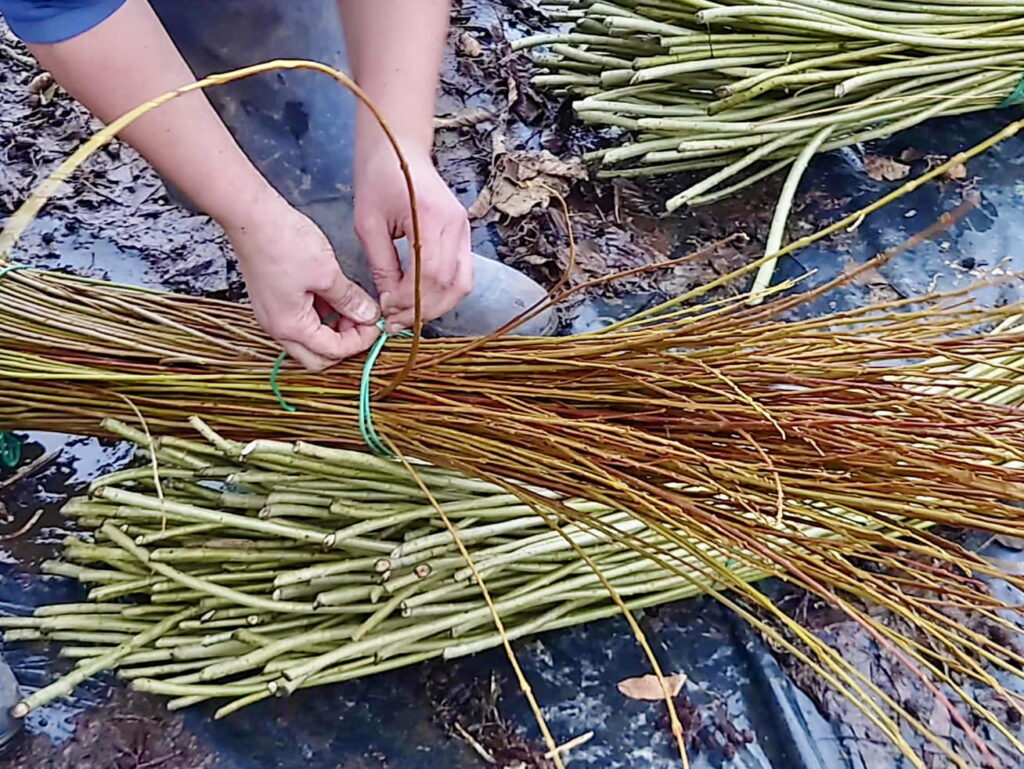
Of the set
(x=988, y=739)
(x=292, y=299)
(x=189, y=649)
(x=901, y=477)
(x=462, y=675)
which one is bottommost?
(x=988, y=739)

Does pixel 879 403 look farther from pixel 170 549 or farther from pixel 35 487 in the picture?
pixel 35 487

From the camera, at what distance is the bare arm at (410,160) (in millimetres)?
995

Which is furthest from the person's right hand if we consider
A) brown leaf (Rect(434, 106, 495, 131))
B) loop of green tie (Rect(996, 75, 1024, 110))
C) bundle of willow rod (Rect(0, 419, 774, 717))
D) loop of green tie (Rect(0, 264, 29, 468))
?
loop of green tie (Rect(996, 75, 1024, 110))

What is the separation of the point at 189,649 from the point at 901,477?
2.64ft

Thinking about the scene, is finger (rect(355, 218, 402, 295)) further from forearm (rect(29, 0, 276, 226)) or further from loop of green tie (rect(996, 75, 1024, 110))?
loop of green tie (rect(996, 75, 1024, 110))

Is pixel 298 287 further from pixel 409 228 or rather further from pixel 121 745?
pixel 121 745

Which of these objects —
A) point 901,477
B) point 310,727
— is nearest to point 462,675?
point 310,727

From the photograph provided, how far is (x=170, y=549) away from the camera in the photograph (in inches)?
42.9

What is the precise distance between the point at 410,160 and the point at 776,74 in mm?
822

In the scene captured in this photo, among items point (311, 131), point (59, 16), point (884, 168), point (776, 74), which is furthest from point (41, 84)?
point (884, 168)

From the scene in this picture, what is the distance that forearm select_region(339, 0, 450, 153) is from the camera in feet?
3.34

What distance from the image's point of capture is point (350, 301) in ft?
3.35

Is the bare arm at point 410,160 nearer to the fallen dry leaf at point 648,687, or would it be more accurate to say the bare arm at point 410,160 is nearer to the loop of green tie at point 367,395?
the loop of green tie at point 367,395

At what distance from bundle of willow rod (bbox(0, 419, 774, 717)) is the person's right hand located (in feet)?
0.39
